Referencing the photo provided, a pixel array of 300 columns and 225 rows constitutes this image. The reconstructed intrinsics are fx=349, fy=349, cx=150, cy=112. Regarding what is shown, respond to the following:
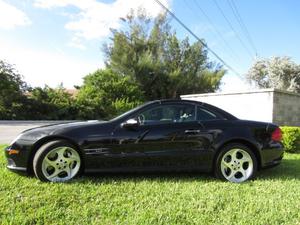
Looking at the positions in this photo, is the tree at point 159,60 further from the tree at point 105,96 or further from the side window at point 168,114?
the side window at point 168,114

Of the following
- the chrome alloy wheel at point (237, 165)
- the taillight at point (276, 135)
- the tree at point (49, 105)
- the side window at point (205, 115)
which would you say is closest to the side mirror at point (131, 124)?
the side window at point (205, 115)

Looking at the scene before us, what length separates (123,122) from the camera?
5387mm

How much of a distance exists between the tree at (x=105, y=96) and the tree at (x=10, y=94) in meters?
3.71

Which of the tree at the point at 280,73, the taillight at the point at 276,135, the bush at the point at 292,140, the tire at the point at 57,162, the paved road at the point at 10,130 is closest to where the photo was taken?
the tire at the point at 57,162

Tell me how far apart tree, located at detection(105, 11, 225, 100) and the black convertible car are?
24.7 metres

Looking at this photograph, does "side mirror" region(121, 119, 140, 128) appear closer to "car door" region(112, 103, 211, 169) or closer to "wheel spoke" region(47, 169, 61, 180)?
"car door" region(112, 103, 211, 169)

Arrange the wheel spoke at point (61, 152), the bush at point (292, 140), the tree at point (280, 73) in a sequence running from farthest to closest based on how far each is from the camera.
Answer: the tree at point (280, 73), the bush at point (292, 140), the wheel spoke at point (61, 152)

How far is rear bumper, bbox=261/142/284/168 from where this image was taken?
5.65 metres

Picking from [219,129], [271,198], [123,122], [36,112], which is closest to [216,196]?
[271,198]

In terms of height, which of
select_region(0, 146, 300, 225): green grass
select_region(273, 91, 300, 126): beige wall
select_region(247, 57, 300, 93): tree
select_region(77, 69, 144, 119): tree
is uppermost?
select_region(247, 57, 300, 93): tree

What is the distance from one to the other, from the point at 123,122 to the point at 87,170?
0.90 meters

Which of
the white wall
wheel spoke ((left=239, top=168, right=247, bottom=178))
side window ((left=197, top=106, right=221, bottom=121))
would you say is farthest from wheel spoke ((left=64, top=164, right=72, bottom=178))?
the white wall

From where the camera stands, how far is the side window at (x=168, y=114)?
18.1ft

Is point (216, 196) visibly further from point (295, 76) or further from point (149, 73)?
point (149, 73)
